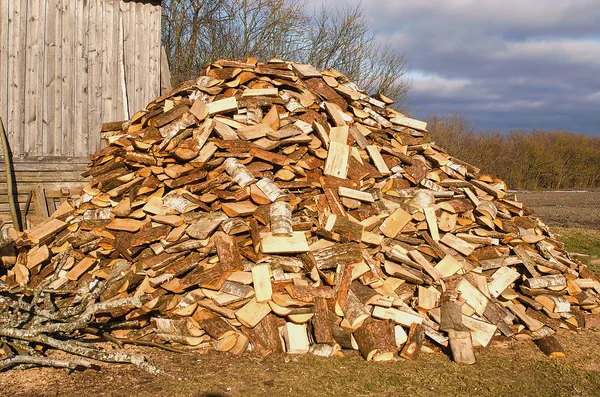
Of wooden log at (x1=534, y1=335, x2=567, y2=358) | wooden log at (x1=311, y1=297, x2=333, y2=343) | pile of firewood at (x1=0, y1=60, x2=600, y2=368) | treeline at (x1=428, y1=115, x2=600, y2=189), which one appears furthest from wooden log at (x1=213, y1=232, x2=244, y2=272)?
treeline at (x1=428, y1=115, x2=600, y2=189)

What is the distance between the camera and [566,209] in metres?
19.0

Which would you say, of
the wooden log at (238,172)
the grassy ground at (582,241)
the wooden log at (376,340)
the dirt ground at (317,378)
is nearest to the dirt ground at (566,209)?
the grassy ground at (582,241)

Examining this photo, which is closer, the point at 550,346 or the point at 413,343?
the point at 413,343

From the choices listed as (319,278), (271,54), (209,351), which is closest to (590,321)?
(319,278)

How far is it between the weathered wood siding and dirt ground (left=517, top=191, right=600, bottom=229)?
26.1 feet

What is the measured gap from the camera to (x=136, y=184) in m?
6.61

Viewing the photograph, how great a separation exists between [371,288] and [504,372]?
1392 millimetres

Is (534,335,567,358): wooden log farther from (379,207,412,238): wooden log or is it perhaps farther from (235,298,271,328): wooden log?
(235,298,271,328): wooden log

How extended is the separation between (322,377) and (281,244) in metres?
1.36

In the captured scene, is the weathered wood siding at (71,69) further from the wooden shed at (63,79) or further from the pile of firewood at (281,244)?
the pile of firewood at (281,244)

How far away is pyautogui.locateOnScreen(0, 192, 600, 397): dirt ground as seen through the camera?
14.7 ft

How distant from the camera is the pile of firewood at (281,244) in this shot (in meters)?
5.47

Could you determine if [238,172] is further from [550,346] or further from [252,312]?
[550,346]

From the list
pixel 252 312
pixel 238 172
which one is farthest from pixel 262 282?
pixel 238 172
